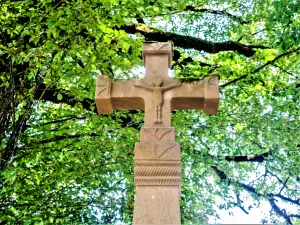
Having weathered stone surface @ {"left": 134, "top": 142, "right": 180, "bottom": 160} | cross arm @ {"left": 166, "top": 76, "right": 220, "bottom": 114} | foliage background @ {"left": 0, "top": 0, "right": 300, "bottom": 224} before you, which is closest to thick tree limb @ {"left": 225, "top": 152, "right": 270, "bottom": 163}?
foliage background @ {"left": 0, "top": 0, "right": 300, "bottom": 224}

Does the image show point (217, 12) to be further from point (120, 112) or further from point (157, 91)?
point (157, 91)

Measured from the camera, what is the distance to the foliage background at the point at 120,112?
4.64 metres

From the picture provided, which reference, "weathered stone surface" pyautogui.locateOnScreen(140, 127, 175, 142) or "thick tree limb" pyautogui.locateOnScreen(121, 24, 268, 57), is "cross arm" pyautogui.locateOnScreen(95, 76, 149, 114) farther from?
"thick tree limb" pyautogui.locateOnScreen(121, 24, 268, 57)

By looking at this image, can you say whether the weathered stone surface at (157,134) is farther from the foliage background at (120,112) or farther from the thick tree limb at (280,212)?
the thick tree limb at (280,212)

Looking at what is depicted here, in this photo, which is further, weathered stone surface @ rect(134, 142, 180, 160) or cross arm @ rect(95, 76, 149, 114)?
cross arm @ rect(95, 76, 149, 114)

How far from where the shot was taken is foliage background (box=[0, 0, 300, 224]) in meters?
4.64

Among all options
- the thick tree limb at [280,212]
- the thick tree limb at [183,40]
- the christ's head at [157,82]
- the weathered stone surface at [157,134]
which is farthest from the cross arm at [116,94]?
the thick tree limb at [280,212]

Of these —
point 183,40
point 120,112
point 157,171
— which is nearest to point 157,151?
point 157,171

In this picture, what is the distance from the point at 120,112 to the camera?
5676mm

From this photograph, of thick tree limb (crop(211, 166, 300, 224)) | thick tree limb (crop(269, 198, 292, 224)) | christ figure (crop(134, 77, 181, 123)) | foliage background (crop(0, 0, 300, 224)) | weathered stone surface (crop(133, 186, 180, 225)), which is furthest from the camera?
thick tree limb (crop(269, 198, 292, 224))

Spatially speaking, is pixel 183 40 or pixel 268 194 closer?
pixel 183 40

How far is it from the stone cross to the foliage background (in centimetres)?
22

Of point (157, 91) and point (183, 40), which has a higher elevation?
point (183, 40)

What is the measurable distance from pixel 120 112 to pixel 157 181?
9.89 feet
